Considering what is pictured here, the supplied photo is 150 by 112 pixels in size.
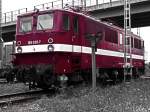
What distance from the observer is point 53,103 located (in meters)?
11.8

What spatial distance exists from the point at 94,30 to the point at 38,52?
399 cm

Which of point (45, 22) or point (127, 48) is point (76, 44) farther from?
point (127, 48)

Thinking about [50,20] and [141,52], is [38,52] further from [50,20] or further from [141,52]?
[141,52]

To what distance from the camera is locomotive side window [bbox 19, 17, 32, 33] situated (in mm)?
16859

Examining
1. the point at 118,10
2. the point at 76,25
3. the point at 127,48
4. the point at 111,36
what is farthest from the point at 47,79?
the point at 118,10

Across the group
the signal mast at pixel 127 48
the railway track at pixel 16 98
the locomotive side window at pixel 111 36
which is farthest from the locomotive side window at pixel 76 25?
the signal mast at pixel 127 48

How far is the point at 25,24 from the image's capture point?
1709 centimetres

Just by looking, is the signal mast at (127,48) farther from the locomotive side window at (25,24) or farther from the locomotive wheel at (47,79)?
the locomotive wheel at (47,79)

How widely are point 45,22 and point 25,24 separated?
1.19 meters

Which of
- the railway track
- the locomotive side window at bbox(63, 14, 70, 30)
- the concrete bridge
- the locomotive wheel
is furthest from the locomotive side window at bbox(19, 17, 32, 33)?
the concrete bridge

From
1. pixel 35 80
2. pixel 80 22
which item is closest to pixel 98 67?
pixel 80 22

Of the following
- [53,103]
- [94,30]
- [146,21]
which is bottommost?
[53,103]

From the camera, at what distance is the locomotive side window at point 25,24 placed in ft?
55.3

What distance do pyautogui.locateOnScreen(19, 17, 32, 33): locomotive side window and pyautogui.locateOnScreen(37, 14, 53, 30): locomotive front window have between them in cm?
54
